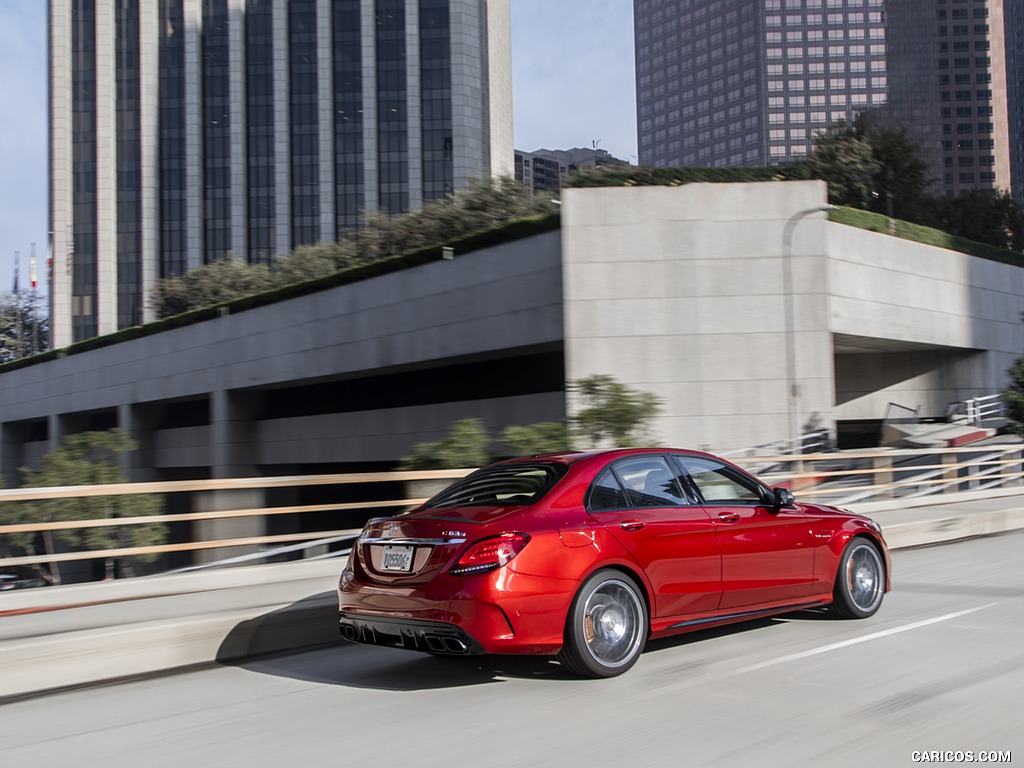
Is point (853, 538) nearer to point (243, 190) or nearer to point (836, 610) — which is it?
point (836, 610)

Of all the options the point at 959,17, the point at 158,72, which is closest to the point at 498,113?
the point at 158,72

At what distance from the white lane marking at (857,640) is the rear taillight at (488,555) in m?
1.69

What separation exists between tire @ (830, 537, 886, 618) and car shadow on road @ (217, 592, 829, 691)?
11.0 inches

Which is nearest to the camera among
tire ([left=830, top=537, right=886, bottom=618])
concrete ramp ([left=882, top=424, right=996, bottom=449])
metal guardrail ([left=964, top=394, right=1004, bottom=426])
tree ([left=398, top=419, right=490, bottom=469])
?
tire ([left=830, top=537, right=886, bottom=618])

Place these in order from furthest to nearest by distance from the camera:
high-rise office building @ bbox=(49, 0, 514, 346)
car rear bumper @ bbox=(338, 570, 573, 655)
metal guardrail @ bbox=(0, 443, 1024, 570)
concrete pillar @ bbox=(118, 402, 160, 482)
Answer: high-rise office building @ bbox=(49, 0, 514, 346) → concrete pillar @ bbox=(118, 402, 160, 482) → metal guardrail @ bbox=(0, 443, 1024, 570) → car rear bumper @ bbox=(338, 570, 573, 655)

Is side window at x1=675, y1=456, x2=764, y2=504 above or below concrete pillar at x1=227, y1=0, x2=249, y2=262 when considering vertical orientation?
below

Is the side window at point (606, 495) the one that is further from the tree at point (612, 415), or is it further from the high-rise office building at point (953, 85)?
the high-rise office building at point (953, 85)

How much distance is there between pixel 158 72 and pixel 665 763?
10018 cm

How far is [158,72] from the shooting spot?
9250 cm

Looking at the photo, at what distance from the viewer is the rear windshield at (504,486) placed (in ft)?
19.3

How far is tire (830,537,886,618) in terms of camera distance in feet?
24.1

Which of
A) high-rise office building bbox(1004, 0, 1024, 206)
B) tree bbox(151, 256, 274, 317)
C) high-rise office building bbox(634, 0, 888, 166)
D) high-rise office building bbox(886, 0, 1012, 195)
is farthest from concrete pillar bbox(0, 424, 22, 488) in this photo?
high-rise office building bbox(1004, 0, 1024, 206)

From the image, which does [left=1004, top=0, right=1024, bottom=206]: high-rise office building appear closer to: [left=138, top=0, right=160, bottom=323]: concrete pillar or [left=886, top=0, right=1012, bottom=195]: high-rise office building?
[left=886, top=0, right=1012, bottom=195]: high-rise office building

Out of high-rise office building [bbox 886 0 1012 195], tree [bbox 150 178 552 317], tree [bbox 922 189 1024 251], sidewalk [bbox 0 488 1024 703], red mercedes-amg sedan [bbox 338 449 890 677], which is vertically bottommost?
sidewalk [bbox 0 488 1024 703]
